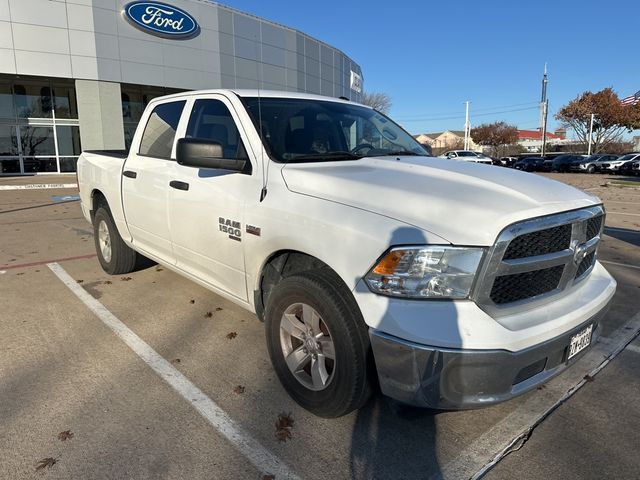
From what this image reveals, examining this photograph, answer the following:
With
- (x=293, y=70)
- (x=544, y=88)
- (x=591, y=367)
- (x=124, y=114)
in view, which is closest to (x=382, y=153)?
(x=591, y=367)

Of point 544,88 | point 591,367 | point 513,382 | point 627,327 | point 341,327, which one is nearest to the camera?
point 513,382

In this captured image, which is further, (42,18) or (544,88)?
(544,88)

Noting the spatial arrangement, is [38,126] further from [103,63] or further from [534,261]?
[534,261]

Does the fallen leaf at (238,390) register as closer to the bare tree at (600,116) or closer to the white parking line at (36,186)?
the white parking line at (36,186)

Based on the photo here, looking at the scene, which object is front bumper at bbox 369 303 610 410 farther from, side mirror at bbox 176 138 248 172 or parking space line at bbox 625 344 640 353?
parking space line at bbox 625 344 640 353

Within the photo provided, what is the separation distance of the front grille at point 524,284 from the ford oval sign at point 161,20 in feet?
81.0

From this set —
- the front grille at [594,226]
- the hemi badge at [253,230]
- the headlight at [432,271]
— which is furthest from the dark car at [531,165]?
the headlight at [432,271]

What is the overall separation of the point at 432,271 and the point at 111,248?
452cm

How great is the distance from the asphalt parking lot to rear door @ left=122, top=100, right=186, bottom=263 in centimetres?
77

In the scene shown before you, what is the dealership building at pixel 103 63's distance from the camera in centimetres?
2091

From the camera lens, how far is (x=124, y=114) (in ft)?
83.5

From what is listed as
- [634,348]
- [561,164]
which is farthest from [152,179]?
[561,164]

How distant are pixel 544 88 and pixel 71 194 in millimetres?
61312

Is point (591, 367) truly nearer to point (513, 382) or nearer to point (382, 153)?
point (513, 382)
